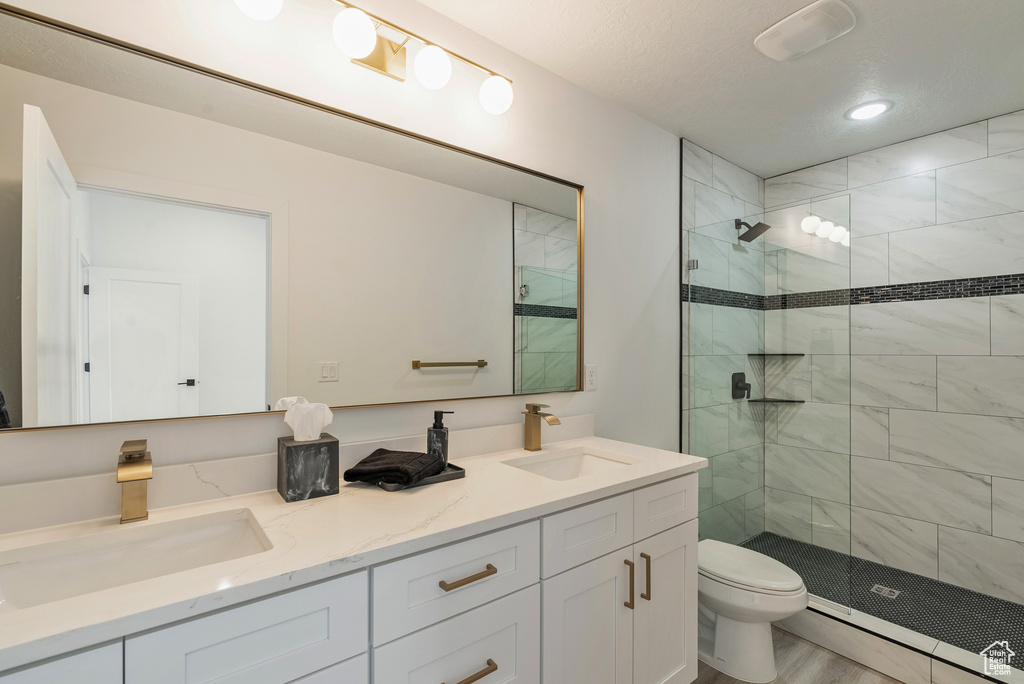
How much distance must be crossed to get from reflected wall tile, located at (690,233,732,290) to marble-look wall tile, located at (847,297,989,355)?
1.62ft

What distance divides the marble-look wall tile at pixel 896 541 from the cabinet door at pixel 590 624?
2050 millimetres

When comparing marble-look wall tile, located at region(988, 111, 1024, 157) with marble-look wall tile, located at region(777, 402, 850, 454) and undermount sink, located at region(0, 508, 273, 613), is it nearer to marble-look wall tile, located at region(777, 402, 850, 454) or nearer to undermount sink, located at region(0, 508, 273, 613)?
marble-look wall tile, located at region(777, 402, 850, 454)

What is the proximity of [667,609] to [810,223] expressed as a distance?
6.18 ft

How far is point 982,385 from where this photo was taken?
236cm

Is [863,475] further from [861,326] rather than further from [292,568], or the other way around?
[292,568]

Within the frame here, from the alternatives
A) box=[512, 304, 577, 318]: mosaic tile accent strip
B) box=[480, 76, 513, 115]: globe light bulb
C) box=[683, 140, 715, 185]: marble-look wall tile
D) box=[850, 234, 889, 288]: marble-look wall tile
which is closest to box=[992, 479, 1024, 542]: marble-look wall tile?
box=[850, 234, 889, 288]: marble-look wall tile

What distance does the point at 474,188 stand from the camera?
1.68m

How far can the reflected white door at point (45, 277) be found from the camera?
0.97 metres

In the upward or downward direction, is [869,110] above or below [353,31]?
above

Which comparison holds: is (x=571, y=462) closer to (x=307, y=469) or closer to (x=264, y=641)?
(x=307, y=469)

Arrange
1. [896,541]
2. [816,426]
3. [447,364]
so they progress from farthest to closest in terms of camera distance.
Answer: [896,541]
[816,426]
[447,364]

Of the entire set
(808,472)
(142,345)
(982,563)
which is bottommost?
(982,563)

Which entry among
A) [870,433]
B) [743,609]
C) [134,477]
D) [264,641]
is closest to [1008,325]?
[870,433]

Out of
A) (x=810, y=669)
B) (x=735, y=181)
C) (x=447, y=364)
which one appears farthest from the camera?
(x=735, y=181)
